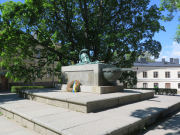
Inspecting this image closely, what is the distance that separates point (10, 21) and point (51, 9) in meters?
3.94

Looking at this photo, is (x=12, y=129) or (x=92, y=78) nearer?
(x=12, y=129)

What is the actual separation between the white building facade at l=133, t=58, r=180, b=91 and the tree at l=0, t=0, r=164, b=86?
30.0 meters

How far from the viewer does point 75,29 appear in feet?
56.2

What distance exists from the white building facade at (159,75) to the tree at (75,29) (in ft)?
98.3

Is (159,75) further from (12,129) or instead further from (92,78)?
(12,129)

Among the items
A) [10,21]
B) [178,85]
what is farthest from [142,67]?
[10,21]

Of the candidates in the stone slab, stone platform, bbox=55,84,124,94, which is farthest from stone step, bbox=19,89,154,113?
the stone slab

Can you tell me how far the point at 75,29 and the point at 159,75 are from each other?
35.0 meters

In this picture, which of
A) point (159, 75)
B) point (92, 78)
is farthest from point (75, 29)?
point (159, 75)

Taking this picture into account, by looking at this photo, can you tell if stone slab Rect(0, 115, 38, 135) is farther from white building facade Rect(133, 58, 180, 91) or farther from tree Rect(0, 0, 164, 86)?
white building facade Rect(133, 58, 180, 91)

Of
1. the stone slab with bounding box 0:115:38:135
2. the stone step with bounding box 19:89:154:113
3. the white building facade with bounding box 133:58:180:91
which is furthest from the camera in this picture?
the white building facade with bounding box 133:58:180:91

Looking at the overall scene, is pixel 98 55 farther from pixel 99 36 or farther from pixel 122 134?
pixel 122 134

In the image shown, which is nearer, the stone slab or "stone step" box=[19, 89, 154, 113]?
the stone slab

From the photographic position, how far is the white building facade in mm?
43375
